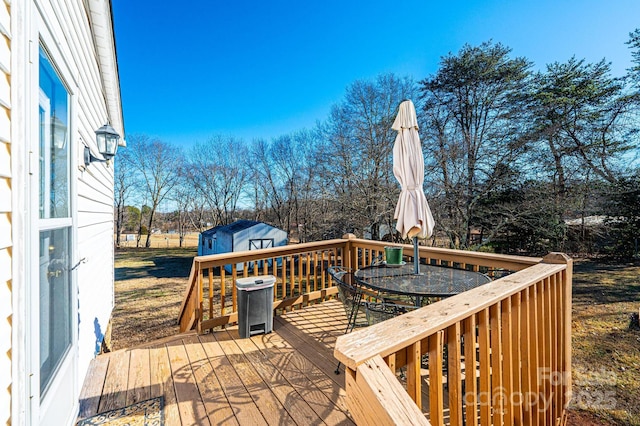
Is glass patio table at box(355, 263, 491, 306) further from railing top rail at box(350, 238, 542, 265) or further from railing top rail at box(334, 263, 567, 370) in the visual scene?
railing top rail at box(334, 263, 567, 370)

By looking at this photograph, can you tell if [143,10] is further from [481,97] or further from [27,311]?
[481,97]

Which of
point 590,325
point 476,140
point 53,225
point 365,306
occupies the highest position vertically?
point 476,140

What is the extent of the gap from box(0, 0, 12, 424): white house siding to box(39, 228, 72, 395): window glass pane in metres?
0.44

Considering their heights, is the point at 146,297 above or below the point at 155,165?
below

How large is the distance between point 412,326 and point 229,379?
2206 millimetres

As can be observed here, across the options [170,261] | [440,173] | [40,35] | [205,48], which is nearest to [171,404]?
[40,35]

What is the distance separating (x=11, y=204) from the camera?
122cm

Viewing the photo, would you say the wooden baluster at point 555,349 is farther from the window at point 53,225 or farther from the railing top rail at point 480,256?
the window at point 53,225

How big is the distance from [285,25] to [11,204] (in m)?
10.9

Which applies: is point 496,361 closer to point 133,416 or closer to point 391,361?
point 391,361

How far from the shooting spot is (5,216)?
1181 mm

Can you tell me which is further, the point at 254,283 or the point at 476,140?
the point at 476,140

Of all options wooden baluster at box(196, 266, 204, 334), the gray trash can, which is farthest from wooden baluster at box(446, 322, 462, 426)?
wooden baluster at box(196, 266, 204, 334)

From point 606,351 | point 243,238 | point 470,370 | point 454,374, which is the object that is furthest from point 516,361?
point 243,238
